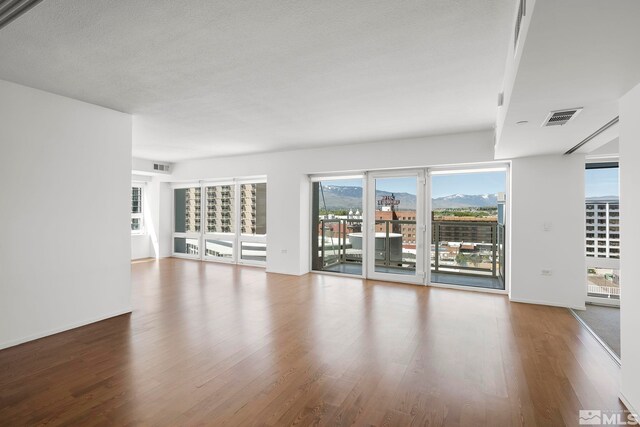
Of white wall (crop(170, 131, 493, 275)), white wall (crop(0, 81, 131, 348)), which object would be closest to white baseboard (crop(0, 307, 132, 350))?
white wall (crop(0, 81, 131, 348))

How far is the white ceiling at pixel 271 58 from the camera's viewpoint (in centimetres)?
201

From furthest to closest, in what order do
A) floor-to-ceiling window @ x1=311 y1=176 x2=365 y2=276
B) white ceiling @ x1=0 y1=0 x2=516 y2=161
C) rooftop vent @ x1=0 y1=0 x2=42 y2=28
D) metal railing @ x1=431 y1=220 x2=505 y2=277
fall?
floor-to-ceiling window @ x1=311 y1=176 x2=365 y2=276
metal railing @ x1=431 y1=220 x2=505 y2=277
white ceiling @ x1=0 y1=0 x2=516 y2=161
rooftop vent @ x1=0 y1=0 x2=42 y2=28

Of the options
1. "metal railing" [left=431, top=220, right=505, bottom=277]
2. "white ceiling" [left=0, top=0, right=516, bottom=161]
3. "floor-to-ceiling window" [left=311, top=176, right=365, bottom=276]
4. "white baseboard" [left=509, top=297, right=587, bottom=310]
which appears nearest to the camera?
"white ceiling" [left=0, top=0, right=516, bottom=161]

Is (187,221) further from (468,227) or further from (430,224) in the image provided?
(468,227)

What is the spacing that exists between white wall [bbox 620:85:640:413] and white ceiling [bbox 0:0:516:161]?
3.32 ft

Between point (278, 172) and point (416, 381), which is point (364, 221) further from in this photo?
point (416, 381)

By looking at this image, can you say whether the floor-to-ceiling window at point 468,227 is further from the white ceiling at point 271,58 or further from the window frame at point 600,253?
the white ceiling at point 271,58

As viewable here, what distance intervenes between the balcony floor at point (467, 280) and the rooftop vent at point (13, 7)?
5.86 m

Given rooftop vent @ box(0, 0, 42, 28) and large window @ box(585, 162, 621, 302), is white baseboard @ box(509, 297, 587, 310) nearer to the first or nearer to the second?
large window @ box(585, 162, 621, 302)

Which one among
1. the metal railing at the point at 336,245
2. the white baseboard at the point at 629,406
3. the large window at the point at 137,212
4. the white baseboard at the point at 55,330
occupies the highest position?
the large window at the point at 137,212

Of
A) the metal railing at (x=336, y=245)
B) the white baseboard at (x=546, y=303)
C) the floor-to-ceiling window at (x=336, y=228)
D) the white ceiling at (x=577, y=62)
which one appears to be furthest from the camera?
the metal railing at (x=336, y=245)

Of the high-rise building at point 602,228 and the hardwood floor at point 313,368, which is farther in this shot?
the high-rise building at point 602,228

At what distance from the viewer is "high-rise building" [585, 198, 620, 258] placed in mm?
4531

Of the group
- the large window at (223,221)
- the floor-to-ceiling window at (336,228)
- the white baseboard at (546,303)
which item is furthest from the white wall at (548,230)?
the large window at (223,221)
